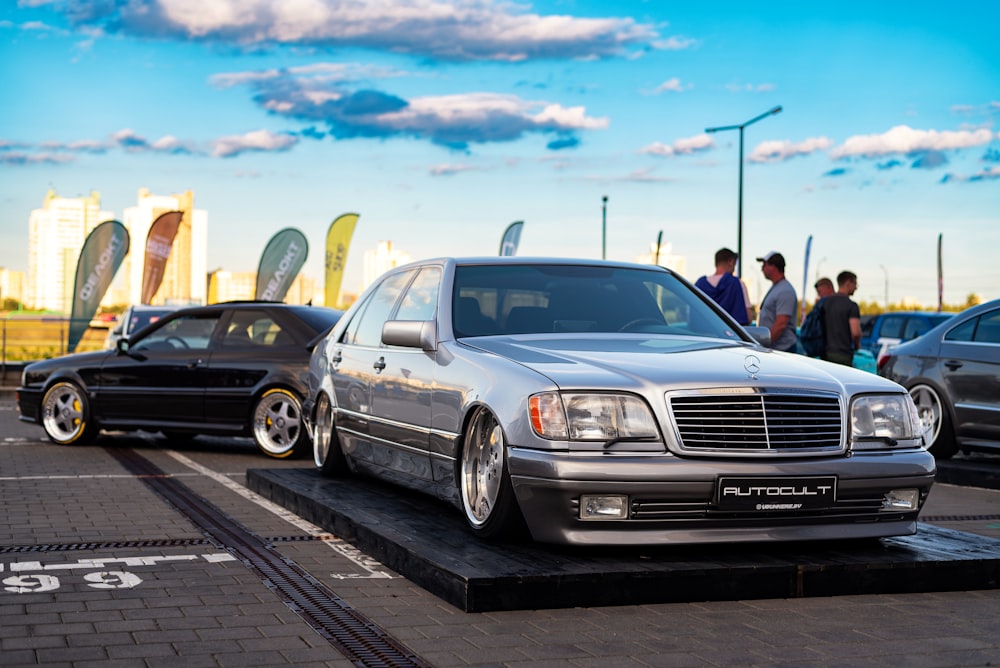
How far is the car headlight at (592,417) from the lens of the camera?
5.69 meters

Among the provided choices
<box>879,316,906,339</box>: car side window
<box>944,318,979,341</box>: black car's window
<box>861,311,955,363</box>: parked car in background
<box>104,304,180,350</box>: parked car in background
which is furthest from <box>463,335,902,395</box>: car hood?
<box>879,316,906,339</box>: car side window

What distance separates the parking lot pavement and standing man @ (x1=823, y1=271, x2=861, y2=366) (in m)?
8.07

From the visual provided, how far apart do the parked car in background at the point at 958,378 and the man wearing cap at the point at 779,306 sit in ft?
3.84

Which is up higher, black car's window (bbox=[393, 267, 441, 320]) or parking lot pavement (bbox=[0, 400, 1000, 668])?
black car's window (bbox=[393, 267, 441, 320])

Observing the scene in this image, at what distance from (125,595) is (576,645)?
7.03 ft

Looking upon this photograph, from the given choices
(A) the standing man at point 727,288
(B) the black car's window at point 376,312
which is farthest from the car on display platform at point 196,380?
(A) the standing man at point 727,288

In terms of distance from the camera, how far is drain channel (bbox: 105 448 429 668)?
4.69m

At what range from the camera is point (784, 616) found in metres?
5.38

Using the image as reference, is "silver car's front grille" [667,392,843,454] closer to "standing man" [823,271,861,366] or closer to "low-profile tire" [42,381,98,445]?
"standing man" [823,271,861,366]

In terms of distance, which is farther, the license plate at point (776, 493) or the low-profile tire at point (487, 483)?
the low-profile tire at point (487, 483)

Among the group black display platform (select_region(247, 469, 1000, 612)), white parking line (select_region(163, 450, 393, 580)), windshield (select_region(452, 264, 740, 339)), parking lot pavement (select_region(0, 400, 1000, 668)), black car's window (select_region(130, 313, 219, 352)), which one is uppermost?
windshield (select_region(452, 264, 740, 339))

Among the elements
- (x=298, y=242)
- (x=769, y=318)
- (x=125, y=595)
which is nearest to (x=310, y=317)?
(x=769, y=318)

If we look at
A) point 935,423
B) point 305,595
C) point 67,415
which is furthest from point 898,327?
point 305,595

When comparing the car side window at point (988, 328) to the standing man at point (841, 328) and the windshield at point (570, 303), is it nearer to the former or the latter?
the standing man at point (841, 328)
